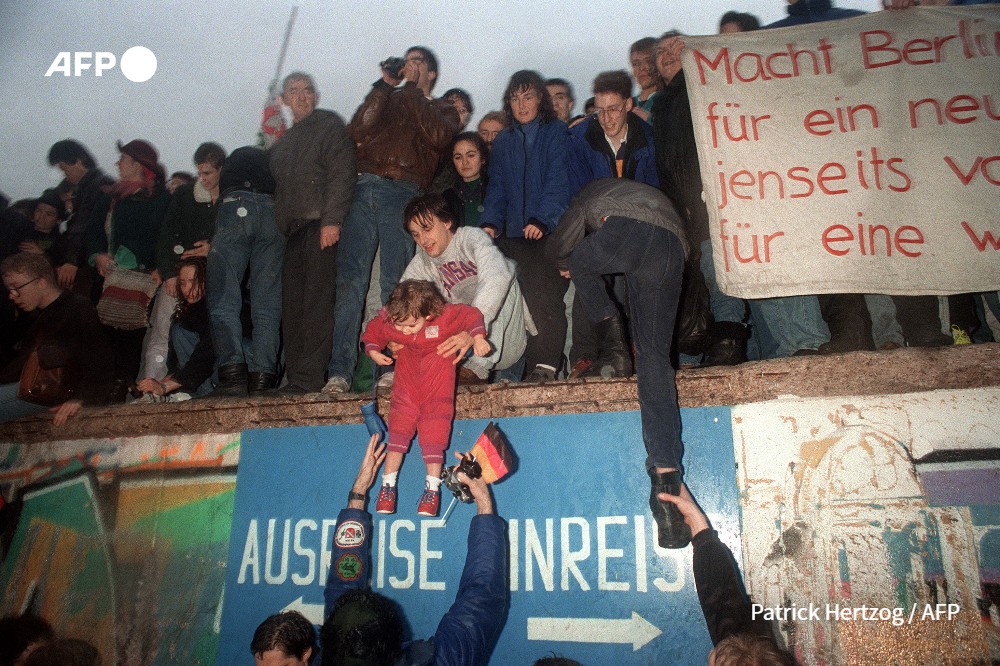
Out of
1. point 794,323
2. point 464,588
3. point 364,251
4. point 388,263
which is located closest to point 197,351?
point 364,251

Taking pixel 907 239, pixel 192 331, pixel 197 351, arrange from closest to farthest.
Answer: pixel 907 239
pixel 197 351
pixel 192 331

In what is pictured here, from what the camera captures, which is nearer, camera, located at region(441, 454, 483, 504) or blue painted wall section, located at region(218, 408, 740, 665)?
camera, located at region(441, 454, 483, 504)

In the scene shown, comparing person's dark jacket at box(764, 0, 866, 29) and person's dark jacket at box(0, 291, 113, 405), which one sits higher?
person's dark jacket at box(764, 0, 866, 29)

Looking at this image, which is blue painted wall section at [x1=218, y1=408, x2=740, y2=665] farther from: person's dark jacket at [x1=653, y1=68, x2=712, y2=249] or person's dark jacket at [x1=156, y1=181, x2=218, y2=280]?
person's dark jacket at [x1=156, y1=181, x2=218, y2=280]

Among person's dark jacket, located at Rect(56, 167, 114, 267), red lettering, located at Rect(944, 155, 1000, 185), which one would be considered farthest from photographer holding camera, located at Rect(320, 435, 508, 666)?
person's dark jacket, located at Rect(56, 167, 114, 267)

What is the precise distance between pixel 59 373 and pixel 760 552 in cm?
472

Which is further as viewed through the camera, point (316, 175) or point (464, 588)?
point (316, 175)

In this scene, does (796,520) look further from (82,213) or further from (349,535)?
(82,213)

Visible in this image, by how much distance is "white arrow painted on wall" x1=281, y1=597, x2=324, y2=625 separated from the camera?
3744 millimetres

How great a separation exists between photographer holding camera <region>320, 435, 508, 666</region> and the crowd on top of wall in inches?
40.2

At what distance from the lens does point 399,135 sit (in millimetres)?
4539

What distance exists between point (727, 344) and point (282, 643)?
2.78 m

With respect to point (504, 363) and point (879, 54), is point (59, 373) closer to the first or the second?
point (504, 363)

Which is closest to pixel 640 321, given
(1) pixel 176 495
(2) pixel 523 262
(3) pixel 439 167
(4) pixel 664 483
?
(4) pixel 664 483
